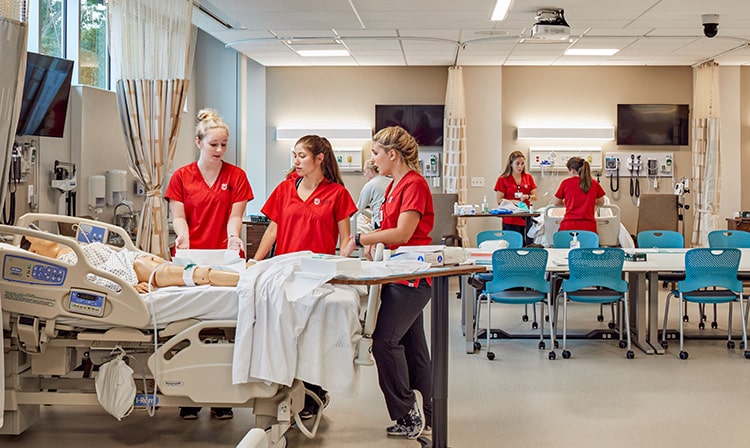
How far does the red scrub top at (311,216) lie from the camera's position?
4.45 m

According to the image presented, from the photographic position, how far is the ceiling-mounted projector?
7664mm

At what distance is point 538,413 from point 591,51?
661 centimetres

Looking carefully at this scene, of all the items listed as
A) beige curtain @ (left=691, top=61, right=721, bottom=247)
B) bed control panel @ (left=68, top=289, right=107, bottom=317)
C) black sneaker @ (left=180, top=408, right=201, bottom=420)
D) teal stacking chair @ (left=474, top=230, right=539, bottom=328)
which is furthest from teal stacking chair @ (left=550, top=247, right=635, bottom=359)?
beige curtain @ (left=691, top=61, right=721, bottom=247)

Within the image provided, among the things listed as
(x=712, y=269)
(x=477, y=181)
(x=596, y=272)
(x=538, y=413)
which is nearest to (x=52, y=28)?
(x=596, y=272)

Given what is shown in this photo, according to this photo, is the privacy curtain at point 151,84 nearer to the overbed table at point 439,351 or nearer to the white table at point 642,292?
the white table at point 642,292

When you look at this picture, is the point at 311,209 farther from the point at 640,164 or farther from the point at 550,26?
the point at 640,164

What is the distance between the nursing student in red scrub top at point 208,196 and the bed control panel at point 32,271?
92cm

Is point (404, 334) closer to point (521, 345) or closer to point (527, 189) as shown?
point (521, 345)

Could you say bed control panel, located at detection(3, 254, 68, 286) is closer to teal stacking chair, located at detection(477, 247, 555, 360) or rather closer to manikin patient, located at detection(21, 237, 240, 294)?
manikin patient, located at detection(21, 237, 240, 294)

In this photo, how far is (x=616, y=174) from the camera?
39.2 ft

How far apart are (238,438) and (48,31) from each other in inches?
167

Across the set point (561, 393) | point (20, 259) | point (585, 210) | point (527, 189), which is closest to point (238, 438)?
point (20, 259)

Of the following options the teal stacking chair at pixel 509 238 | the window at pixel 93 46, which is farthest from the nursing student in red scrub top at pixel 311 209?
the window at pixel 93 46

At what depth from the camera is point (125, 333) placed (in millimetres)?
3916
